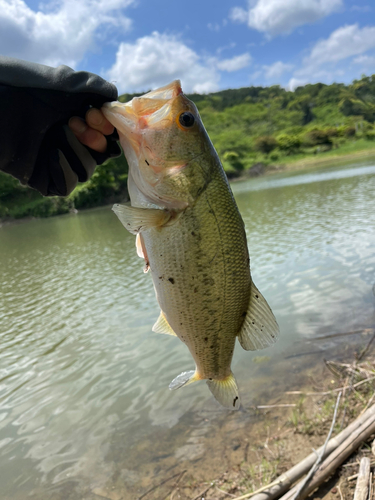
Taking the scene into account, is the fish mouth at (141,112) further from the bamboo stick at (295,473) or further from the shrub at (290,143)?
the shrub at (290,143)

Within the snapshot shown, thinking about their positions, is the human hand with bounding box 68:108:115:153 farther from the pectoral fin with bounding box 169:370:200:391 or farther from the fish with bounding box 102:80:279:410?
the pectoral fin with bounding box 169:370:200:391

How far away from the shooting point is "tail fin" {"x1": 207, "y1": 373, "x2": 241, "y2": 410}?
73.3 inches

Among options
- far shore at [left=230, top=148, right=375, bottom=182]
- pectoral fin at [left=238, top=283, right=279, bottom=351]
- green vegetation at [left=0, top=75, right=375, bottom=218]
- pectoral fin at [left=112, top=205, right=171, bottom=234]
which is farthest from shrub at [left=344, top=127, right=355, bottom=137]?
pectoral fin at [left=112, top=205, right=171, bottom=234]

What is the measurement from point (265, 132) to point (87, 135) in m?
104

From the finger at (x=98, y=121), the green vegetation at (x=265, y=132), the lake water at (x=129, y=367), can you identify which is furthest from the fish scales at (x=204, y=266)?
the green vegetation at (x=265, y=132)

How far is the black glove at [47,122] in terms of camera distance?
5.69ft

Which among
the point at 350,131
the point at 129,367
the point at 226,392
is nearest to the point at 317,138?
the point at 350,131

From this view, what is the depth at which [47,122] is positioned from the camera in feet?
6.50

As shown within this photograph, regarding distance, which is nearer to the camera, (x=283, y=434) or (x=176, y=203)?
(x=176, y=203)

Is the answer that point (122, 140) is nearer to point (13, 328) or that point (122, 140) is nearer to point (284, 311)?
point (284, 311)

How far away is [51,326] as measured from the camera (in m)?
9.39

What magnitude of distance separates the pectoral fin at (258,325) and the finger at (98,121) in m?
1.15

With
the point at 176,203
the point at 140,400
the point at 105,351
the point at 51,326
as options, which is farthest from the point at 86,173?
the point at 51,326

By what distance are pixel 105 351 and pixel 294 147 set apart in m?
79.5
